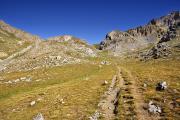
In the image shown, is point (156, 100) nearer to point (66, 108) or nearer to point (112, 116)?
point (112, 116)

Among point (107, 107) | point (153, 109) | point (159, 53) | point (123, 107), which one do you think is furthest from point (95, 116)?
point (159, 53)

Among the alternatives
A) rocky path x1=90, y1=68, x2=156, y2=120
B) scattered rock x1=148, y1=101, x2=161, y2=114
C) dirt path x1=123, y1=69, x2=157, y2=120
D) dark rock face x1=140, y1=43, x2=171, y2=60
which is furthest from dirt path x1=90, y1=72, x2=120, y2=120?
dark rock face x1=140, y1=43, x2=171, y2=60

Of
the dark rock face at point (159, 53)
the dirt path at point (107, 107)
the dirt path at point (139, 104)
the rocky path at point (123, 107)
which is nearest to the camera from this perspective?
the dirt path at point (139, 104)

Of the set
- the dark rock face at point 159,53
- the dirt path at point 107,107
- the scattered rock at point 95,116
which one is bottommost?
the scattered rock at point 95,116

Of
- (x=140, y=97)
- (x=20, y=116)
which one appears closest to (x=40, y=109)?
(x=20, y=116)

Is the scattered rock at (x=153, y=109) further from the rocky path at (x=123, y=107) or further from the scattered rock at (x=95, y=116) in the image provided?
the scattered rock at (x=95, y=116)

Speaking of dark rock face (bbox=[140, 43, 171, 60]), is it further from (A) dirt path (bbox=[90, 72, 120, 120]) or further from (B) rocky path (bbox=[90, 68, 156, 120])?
(B) rocky path (bbox=[90, 68, 156, 120])

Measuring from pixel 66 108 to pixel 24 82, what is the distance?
116 feet

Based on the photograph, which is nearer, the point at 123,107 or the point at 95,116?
the point at 95,116

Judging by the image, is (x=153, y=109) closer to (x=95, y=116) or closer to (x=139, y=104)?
(x=139, y=104)

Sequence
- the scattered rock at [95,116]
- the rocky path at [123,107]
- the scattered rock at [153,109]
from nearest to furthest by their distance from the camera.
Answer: the rocky path at [123,107] → the scattered rock at [95,116] → the scattered rock at [153,109]

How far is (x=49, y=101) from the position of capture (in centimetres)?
4250

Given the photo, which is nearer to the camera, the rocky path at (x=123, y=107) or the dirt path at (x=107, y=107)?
the rocky path at (x=123, y=107)

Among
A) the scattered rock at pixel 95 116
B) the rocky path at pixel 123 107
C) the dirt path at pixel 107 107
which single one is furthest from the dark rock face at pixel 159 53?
the scattered rock at pixel 95 116
